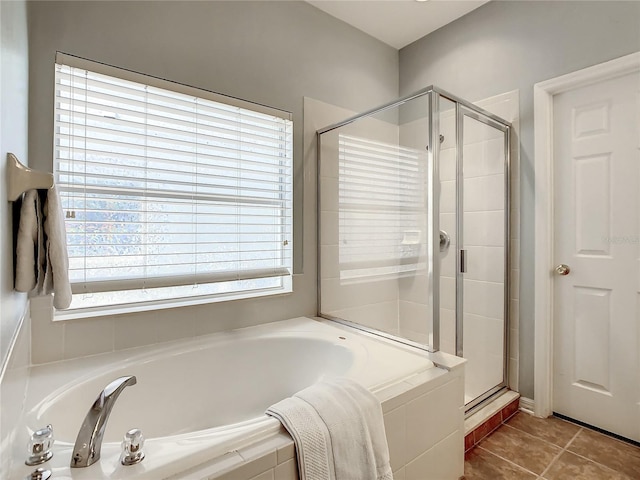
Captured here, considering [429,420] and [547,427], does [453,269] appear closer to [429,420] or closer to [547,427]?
[429,420]

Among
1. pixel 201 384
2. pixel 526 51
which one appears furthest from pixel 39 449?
pixel 526 51

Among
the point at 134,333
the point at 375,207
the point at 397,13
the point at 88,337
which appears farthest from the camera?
the point at 397,13

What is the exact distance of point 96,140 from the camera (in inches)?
61.3

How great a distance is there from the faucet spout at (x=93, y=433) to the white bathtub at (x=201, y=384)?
0.07ft

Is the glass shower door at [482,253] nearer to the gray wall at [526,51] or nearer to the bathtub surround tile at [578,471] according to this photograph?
the gray wall at [526,51]

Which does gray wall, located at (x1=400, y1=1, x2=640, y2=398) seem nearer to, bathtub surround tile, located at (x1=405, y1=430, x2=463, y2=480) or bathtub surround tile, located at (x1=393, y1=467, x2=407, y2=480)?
bathtub surround tile, located at (x1=405, y1=430, x2=463, y2=480)

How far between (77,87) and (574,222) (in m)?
2.61

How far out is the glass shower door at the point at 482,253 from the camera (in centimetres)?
196

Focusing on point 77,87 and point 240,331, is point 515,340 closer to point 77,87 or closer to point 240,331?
point 240,331

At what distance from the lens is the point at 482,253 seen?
2094 millimetres

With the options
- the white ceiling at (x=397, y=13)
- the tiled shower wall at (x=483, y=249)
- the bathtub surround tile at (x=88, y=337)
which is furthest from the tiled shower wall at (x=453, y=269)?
the bathtub surround tile at (x=88, y=337)

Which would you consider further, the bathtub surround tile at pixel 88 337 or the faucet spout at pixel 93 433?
the bathtub surround tile at pixel 88 337

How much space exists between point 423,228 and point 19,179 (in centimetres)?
161

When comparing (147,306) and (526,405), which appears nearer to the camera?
(147,306)
